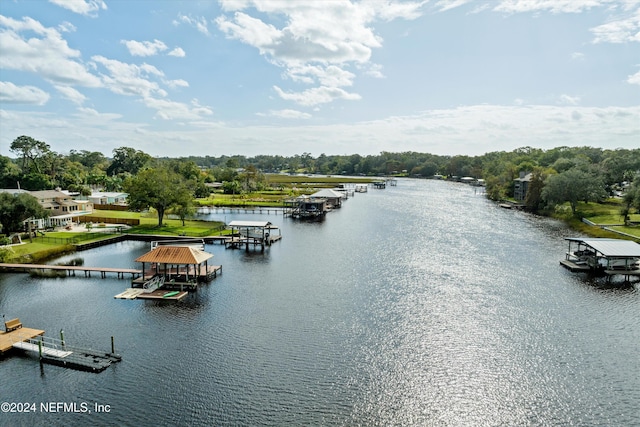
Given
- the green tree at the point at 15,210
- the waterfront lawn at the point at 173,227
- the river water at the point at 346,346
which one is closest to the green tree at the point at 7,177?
the waterfront lawn at the point at 173,227

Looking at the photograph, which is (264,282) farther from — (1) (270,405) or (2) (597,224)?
(2) (597,224)

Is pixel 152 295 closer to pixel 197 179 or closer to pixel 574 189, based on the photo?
pixel 574 189

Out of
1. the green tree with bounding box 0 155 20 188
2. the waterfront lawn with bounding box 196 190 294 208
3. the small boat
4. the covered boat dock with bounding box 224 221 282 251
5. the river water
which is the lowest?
the river water

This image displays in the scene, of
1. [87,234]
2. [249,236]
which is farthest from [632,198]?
[87,234]

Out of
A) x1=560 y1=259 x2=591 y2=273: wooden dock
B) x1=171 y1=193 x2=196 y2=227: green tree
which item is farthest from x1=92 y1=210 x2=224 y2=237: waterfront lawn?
x1=560 y1=259 x2=591 y2=273: wooden dock

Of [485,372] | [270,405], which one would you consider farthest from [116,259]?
[485,372]

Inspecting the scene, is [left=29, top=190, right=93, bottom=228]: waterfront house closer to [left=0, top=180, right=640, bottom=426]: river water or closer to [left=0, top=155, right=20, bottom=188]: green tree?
[left=0, top=180, right=640, bottom=426]: river water
